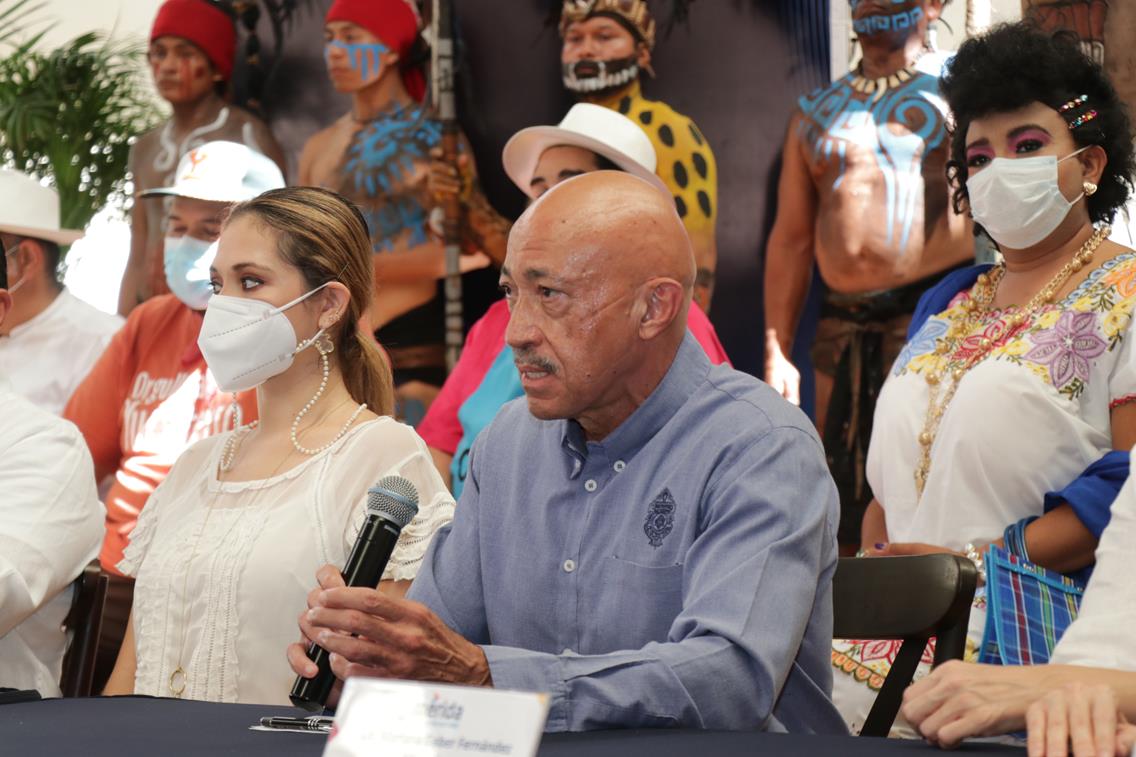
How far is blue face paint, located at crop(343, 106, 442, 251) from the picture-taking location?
4938 mm

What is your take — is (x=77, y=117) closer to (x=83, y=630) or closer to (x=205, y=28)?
(x=205, y=28)

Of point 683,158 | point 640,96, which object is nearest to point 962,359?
point 683,158

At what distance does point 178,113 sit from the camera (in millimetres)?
5605

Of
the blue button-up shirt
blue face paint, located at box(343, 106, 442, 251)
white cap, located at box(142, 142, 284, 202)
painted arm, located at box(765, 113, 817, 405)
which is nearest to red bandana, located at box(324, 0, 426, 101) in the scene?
blue face paint, located at box(343, 106, 442, 251)

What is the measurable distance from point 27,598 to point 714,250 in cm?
240

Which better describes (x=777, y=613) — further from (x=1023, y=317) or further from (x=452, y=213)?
(x=452, y=213)

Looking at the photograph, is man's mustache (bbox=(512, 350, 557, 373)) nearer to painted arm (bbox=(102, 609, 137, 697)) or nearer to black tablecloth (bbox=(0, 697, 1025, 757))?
black tablecloth (bbox=(0, 697, 1025, 757))

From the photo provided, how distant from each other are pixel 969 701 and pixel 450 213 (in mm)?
3641

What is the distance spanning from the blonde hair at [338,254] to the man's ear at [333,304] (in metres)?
0.02

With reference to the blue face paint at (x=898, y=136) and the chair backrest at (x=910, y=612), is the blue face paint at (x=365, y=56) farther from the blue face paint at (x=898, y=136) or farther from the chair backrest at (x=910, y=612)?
the chair backrest at (x=910, y=612)

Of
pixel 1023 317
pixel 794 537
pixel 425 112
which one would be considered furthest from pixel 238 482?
pixel 425 112

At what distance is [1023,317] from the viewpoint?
10.2 ft

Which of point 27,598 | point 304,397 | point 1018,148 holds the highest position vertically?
point 1018,148

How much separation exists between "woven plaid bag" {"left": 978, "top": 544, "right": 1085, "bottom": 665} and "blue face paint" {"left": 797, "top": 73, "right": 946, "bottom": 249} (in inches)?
61.0
